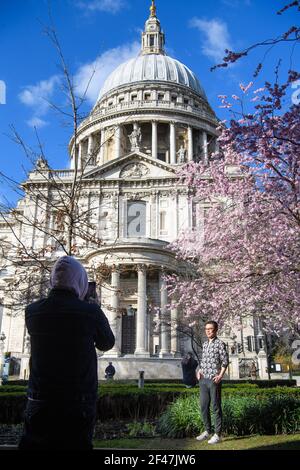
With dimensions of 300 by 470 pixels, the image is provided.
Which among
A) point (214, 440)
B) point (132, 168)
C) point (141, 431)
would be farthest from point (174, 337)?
point (214, 440)

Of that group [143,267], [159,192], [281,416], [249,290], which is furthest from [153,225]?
[281,416]

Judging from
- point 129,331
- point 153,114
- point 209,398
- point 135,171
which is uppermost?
point 153,114

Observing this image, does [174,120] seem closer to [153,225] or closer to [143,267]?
[153,225]

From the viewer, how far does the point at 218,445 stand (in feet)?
26.0

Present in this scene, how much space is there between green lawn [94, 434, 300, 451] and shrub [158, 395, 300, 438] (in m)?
0.50

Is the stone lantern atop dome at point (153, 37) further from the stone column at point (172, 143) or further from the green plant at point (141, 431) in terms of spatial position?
the green plant at point (141, 431)

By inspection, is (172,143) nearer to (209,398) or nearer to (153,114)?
(153,114)

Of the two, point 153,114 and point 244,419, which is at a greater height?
point 153,114

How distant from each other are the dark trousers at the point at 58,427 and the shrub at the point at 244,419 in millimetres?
6147

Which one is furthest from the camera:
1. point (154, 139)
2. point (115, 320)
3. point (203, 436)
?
point (154, 139)

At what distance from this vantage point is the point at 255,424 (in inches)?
369

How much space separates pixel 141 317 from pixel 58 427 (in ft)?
107

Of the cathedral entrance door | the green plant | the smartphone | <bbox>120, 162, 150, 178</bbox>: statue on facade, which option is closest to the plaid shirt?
the green plant

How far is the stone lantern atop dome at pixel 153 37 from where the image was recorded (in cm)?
8319
